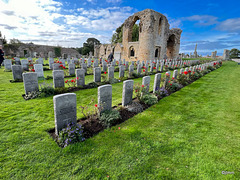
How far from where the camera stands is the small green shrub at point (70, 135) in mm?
3195

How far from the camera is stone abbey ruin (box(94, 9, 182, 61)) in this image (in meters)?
23.2

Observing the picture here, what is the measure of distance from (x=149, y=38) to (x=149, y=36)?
1.10 ft

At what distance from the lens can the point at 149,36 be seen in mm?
23141

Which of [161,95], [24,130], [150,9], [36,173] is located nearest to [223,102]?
[161,95]

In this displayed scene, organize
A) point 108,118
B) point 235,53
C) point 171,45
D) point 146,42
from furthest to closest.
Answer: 1. point 235,53
2. point 171,45
3. point 146,42
4. point 108,118

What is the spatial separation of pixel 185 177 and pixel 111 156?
5.06ft

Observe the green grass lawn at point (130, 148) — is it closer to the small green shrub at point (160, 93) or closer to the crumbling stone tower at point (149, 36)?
the small green shrub at point (160, 93)

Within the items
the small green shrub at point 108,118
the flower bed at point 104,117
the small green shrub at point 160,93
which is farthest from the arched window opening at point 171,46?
the small green shrub at point 108,118

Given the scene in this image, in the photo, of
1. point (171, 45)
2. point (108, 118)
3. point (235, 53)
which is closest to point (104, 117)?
point (108, 118)

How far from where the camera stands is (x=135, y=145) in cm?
332

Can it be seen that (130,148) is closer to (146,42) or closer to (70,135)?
(70,135)

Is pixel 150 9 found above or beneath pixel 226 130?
above

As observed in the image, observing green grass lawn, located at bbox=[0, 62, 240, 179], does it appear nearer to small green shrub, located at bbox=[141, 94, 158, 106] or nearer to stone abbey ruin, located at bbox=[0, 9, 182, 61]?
small green shrub, located at bbox=[141, 94, 158, 106]

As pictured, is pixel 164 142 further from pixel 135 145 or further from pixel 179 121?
pixel 179 121
